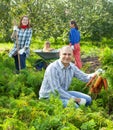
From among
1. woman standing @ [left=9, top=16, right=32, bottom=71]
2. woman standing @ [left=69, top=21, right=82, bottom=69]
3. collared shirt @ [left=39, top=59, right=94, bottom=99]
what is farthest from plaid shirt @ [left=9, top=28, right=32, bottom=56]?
collared shirt @ [left=39, top=59, right=94, bottom=99]

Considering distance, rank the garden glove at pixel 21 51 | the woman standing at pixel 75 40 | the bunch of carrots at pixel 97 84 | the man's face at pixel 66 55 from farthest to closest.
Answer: the woman standing at pixel 75 40
the garden glove at pixel 21 51
the bunch of carrots at pixel 97 84
the man's face at pixel 66 55

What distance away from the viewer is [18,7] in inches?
885

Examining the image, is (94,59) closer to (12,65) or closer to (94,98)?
(12,65)

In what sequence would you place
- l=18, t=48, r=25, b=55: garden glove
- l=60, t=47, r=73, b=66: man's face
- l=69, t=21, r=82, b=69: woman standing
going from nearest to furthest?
l=60, t=47, r=73, b=66: man's face, l=18, t=48, r=25, b=55: garden glove, l=69, t=21, r=82, b=69: woman standing

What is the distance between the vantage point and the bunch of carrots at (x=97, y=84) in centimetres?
767

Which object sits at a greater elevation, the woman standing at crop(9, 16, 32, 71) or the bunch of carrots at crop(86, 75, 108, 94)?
the woman standing at crop(9, 16, 32, 71)

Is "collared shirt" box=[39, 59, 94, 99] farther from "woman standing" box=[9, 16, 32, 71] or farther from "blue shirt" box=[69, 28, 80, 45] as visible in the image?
"blue shirt" box=[69, 28, 80, 45]

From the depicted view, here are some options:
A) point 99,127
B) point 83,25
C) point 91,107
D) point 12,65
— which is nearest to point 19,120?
point 99,127

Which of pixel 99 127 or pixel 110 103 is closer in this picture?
pixel 99 127

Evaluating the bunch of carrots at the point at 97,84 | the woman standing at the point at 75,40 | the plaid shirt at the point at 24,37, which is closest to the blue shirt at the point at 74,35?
the woman standing at the point at 75,40

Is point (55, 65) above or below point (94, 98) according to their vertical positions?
above

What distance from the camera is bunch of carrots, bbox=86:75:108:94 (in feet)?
25.2

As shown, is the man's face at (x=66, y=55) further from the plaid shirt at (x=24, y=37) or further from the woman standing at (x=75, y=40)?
the woman standing at (x=75, y=40)

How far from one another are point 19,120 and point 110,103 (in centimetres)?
254
